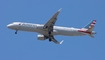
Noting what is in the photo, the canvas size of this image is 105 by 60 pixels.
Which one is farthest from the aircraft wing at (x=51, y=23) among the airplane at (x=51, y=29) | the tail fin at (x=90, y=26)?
the tail fin at (x=90, y=26)

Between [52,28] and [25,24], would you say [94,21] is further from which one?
[25,24]

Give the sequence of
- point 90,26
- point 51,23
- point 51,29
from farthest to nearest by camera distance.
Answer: point 51,29 < point 51,23 < point 90,26

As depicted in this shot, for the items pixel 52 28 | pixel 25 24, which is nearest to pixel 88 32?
pixel 52 28

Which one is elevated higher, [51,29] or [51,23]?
[51,23]

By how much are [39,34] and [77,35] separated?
46.0 ft

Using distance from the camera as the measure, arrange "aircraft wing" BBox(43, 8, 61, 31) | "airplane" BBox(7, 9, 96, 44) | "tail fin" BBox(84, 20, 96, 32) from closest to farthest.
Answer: "tail fin" BBox(84, 20, 96, 32)
"aircraft wing" BBox(43, 8, 61, 31)
"airplane" BBox(7, 9, 96, 44)

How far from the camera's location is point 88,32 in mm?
122812

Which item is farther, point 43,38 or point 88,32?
point 43,38

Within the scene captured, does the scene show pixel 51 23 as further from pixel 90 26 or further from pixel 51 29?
pixel 90 26

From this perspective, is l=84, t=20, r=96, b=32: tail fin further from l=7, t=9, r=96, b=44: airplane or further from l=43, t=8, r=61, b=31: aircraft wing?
l=43, t=8, r=61, b=31: aircraft wing

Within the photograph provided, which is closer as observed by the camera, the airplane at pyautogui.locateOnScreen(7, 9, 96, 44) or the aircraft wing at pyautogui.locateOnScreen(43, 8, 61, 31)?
the aircraft wing at pyautogui.locateOnScreen(43, 8, 61, 31)

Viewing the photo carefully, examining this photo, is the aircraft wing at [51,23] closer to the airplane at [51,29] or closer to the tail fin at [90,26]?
the airplane at [51,29]

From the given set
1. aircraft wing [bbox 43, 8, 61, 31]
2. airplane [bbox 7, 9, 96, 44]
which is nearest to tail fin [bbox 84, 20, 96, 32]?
airplane [bbox 7, 9, 96, 44]

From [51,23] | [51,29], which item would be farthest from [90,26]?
[51,29]
